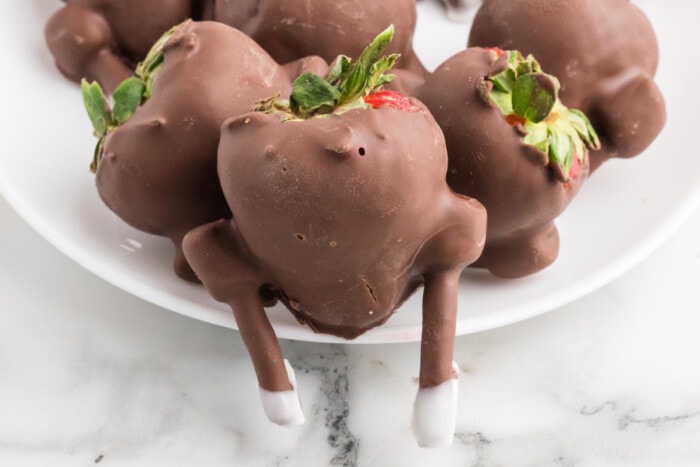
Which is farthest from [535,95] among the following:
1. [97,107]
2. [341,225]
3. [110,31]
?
[110,31]

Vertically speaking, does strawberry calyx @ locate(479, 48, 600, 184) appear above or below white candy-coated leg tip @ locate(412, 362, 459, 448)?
above

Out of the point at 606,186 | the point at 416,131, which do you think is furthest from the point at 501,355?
the point at 416,131

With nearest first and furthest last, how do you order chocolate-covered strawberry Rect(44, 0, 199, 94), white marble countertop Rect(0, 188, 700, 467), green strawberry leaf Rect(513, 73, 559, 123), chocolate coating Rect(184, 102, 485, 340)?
chocolate coating Rect(184, 102, 485, 340), green strawberry leaf Rect(513, 73, 559, 123), white marble countertop Rect(0, 188, 700, 467), chocolate-covered strawberry Rect(44, 0, 199, 94)

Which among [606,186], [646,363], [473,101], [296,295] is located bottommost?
[646,363]

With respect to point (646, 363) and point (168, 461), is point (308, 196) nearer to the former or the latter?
point (168, 461)

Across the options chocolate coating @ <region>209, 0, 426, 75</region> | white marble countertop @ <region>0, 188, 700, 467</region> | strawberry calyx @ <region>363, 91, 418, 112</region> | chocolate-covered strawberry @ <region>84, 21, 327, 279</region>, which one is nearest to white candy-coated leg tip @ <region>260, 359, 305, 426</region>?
white marble countertop @ <region>0, 188, 700, 467</region>

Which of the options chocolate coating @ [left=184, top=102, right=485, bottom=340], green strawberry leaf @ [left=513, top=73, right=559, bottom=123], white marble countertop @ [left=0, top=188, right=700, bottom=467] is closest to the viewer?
chocolate coating @ [left=184, top=102, right=485, bottom=340]

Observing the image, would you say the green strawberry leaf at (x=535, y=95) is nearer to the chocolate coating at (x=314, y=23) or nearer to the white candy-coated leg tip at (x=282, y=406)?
the chocolate coating at (x=314, y=23)

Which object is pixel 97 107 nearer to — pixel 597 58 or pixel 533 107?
pixel 533 107

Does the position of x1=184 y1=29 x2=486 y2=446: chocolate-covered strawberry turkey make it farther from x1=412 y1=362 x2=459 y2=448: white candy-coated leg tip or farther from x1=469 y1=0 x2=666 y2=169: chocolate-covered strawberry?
x1=469 y1=0 x2=666 y2=169: chocolate-covered strawberry
